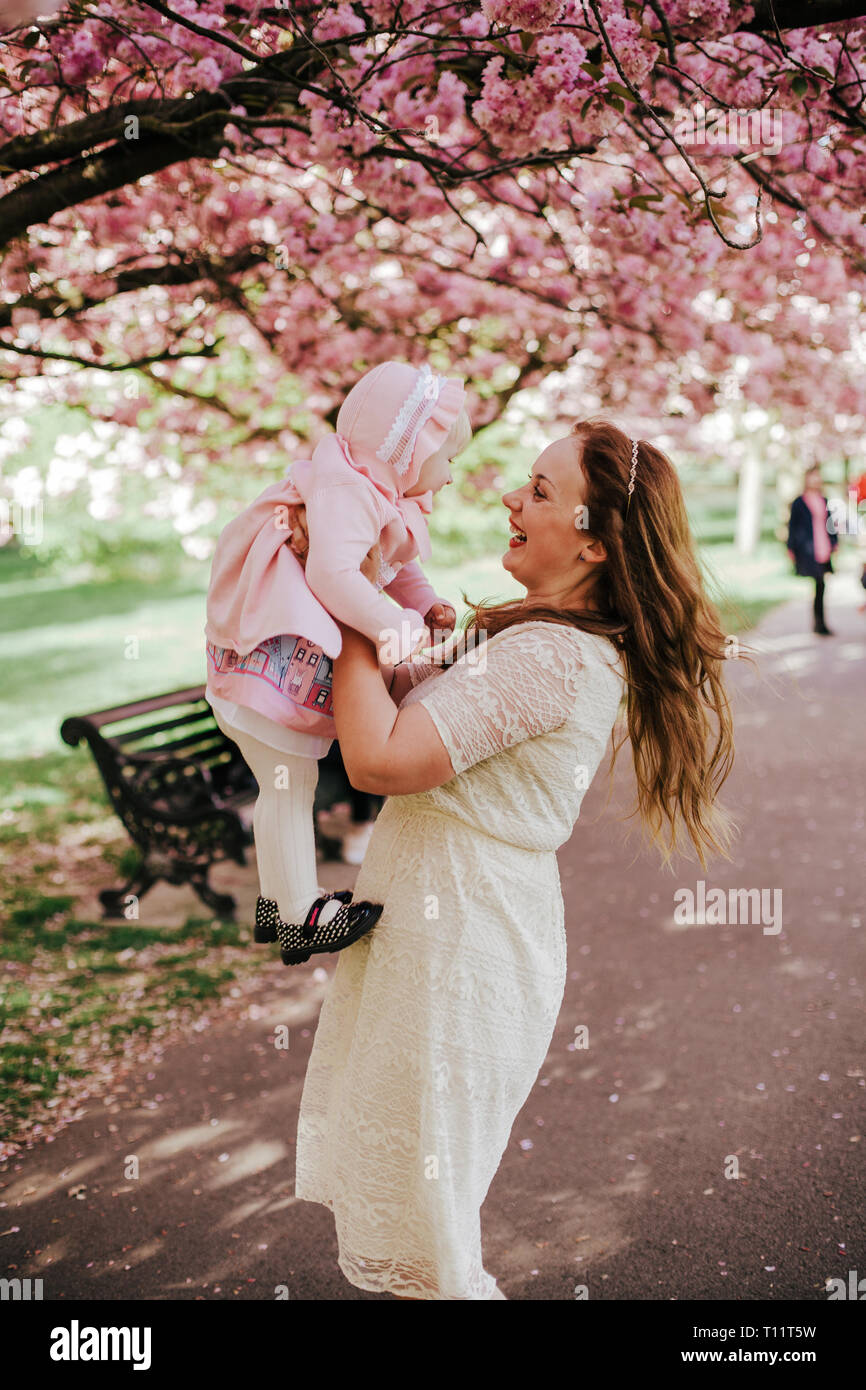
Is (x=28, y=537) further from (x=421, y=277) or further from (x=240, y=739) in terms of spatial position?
(x=240, y=739)

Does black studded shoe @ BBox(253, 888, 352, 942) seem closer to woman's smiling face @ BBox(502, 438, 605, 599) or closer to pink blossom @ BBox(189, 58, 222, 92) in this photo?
woman's smiling face @ BBox(502, 438, 605, 599)

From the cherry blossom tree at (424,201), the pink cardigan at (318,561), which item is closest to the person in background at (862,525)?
the cherry blossom tree at (424,201)

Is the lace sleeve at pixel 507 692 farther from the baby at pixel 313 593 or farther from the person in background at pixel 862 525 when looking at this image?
the person in background at pixel 862 525

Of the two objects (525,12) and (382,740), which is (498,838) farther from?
(525,12)

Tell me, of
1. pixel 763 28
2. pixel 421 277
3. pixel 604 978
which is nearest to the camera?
pixel 763 28

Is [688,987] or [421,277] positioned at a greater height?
[421,277]

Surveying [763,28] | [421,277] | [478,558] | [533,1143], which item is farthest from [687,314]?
[478,558]

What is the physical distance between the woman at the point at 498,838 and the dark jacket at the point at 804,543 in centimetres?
1134

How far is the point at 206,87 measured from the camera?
3346mm

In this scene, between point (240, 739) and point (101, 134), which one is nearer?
point (240, 739)

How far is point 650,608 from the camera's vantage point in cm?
214

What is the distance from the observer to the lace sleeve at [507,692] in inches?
76.2

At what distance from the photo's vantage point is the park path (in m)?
3.02

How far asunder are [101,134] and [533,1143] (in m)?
3.37
